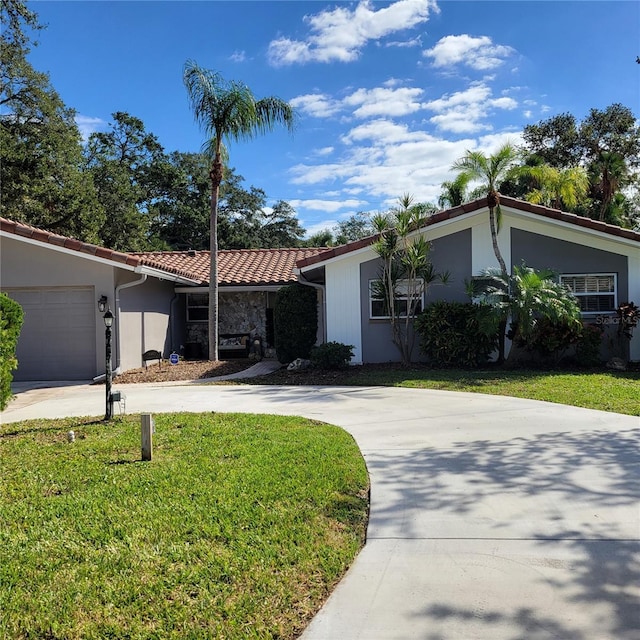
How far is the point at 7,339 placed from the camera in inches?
253

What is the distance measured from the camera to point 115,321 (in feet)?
39.1

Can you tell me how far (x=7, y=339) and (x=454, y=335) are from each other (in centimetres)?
904

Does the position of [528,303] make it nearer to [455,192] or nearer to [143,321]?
[455,192]

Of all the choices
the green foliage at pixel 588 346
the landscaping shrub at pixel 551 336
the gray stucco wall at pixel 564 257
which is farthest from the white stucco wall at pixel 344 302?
the green foliage at pixel 588 346

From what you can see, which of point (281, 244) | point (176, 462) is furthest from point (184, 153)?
point (176, 462)

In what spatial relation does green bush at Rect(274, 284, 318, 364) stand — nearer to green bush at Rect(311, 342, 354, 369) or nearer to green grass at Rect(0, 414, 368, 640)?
green bush at Rect(311, 342, 354, 369)

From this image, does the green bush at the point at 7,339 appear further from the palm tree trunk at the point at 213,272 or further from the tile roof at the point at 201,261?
the palm tree trunk at the point at 213,272

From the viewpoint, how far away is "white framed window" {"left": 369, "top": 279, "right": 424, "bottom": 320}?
12.8 metres

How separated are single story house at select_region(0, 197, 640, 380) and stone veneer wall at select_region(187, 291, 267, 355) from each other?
3077 millimetres

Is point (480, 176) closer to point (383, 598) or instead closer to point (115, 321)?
point (115, 321)

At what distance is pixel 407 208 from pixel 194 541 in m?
9.91

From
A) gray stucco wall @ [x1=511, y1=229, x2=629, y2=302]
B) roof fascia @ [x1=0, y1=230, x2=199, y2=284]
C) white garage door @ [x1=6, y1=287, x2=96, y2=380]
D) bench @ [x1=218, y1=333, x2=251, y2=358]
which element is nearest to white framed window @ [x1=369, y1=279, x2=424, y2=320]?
gray stucco wall @ [x1=511, y1=229, x2=629, y2=302]

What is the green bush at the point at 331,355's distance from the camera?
1171 cm

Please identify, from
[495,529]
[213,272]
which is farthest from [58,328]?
[495,529]
